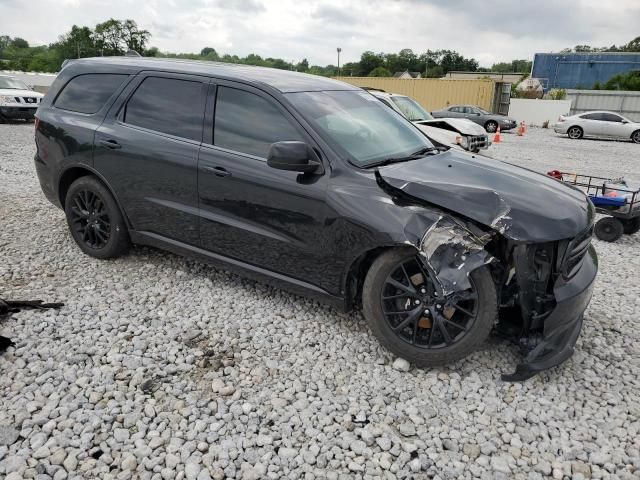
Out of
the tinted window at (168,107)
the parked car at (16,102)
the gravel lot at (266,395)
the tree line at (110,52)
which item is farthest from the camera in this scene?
the tree line at (110,52)

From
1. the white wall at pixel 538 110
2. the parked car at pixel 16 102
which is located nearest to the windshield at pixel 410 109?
the parked car at pixel 16 102

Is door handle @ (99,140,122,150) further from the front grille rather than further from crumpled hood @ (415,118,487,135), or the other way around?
crumpled hood @ (415,118,487,135)

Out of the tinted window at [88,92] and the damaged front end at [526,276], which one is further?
the tinted window at [88,92]

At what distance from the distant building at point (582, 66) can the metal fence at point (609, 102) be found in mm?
22670

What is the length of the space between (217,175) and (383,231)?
4.61 ft

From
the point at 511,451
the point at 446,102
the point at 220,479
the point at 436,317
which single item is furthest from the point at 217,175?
the point at 446,102

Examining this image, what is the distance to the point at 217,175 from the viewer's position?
3.70 metres

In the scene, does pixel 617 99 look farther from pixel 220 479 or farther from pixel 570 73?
pixel 220 479

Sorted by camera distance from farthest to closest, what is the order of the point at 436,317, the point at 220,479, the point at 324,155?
the point at 324,155 → the point at 436,317 → the point at 220,479

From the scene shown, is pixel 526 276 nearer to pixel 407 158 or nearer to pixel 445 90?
pixel 407 158

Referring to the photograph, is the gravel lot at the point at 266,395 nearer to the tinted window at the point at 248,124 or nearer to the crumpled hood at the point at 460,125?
the tinted window at the point at 248,124

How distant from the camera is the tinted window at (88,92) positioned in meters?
4.40

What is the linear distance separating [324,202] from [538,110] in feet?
101

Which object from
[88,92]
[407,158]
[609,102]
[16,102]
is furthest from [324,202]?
[609,102]
